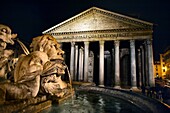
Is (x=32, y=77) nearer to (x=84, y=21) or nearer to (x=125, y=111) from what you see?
(x=125, y=111)

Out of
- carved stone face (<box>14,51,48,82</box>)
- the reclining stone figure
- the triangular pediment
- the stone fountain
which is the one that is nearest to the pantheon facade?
the triangular pediment

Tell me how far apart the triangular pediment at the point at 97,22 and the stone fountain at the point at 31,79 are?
594 inches

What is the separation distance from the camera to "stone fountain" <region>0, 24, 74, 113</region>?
2.92m

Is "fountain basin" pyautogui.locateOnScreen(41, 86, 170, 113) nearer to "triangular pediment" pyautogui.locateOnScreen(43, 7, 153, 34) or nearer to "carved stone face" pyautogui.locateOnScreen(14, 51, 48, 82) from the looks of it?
"carved stone face" pyautogui.locateOnScreen(14, 51, 48, 82)

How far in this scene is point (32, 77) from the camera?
3.60m

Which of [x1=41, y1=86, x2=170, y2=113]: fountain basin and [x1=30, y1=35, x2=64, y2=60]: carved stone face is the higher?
[x1=30, y1=35, x2=64, y2=60]: carved stone face

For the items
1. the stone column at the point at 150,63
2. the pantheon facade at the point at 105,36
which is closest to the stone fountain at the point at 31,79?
the pantheon facade at the point at 105,36

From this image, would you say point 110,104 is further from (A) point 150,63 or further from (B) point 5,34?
(A) point 150,63

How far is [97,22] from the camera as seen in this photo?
769 inches

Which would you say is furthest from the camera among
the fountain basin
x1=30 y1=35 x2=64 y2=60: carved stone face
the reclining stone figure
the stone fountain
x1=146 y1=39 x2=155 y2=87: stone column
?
x1=146 y1=39 x2=155 y2=87: stone column

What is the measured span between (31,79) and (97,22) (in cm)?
1728

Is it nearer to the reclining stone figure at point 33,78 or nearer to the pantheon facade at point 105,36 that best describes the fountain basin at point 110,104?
the reclining stone figure at point 33,78

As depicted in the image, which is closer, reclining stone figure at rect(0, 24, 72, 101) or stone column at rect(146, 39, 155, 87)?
reclining stone figure at rect(0, 24, 72, 101)

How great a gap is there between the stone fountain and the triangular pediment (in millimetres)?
15088
